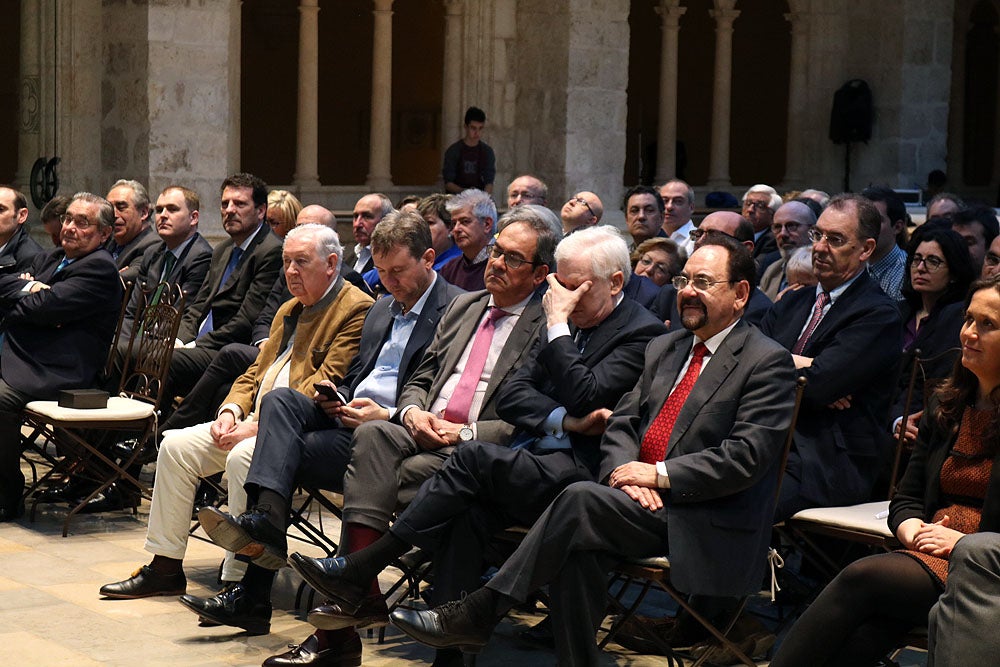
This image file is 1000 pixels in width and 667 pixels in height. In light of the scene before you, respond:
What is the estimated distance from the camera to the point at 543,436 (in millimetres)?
4852

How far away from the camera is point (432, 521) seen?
181 inches

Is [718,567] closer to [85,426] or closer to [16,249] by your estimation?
[85,426]

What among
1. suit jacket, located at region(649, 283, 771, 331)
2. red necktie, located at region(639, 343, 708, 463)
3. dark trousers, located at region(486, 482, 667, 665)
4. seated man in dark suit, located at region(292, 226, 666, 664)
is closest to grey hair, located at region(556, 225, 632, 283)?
seated man in dark suit, located at region(292, 226, 666, 664)

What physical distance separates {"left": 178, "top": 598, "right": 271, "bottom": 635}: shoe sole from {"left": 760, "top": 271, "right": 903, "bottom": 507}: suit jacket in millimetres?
1874

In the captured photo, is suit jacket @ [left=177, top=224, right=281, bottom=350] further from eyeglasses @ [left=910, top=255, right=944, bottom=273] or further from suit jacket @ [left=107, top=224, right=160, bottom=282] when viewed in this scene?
eyeglasses @ [left=910, top=255, right=944, bottom=273]

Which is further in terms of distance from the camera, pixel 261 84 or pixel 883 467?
pixel 261 84

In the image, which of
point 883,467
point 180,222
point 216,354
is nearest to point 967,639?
point 883,467

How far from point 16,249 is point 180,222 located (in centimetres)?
85

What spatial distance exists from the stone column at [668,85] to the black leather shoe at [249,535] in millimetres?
10945

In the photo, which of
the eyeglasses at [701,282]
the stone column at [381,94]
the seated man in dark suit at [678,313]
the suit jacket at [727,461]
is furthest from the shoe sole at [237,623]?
the stone column at [381,94]

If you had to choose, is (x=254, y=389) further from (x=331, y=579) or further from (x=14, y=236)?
(x=14, y=236)

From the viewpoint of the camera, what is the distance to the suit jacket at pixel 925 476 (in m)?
4.03

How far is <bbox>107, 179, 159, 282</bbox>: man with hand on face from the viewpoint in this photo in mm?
8164

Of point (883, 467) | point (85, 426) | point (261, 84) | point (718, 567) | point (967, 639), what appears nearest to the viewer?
point (967, 639)
